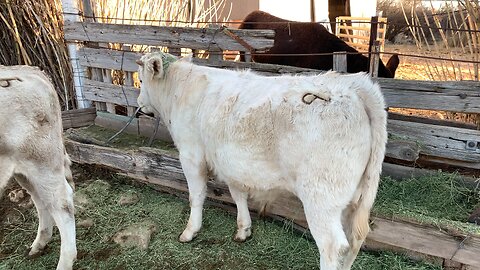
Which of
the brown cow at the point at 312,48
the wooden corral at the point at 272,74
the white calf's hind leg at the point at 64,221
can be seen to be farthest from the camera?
the brown cow at the point at 312,48

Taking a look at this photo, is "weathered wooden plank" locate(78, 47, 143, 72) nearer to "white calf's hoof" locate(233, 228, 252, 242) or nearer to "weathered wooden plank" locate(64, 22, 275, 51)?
"weathered wooden plank" locate(64, 22, 275, 51)

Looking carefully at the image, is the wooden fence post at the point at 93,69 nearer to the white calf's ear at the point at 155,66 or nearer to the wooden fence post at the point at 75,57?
the wooden fence post at the point at 75,57

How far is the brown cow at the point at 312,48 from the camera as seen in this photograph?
689 cm

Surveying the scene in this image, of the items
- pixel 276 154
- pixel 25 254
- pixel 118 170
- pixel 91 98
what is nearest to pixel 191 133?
pixel 276 154

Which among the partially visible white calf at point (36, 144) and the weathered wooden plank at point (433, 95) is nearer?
the partially visible white calf at point (36, 144)

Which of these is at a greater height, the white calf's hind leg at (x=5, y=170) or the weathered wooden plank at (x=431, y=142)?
the white calf's hind leg at (x=5, y=170)

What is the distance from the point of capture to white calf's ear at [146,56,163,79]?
12.6 feet

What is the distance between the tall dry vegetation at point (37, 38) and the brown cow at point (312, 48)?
2.96 m

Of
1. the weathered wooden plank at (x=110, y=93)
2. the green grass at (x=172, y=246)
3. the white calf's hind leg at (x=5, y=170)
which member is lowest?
the green grass at (x=172, y=246)

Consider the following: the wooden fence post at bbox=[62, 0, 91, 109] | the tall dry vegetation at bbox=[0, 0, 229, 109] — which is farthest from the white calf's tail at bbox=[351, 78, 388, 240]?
the wooden fence post at bbox=[62, 0, 91, 109]

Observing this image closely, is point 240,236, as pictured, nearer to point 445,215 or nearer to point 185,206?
point 185,206

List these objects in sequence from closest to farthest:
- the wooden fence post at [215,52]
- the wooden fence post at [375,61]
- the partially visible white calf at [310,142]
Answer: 1. the partially visible white calf at [310,142]
2. the wooden fence post at [375,61]
3. the wooden fence post at [215,52]

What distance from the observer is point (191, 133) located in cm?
372

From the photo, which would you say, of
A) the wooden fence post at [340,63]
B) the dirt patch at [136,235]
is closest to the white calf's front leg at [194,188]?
the dirt patch at [136,235]
